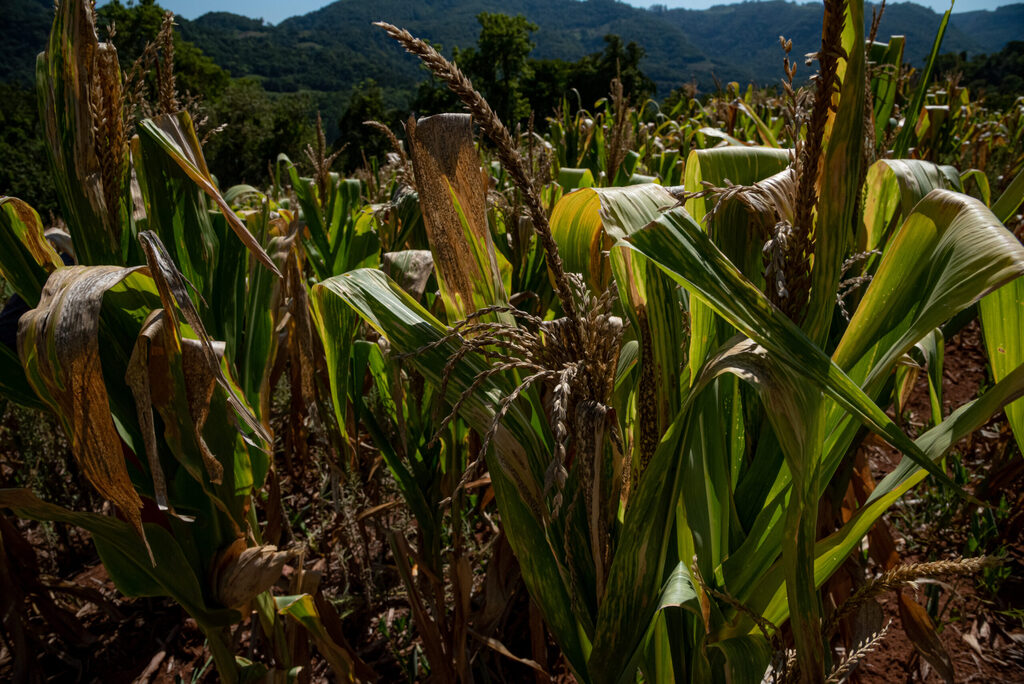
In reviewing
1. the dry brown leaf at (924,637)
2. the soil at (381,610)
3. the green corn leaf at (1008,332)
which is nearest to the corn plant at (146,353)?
the soil at (381,610)

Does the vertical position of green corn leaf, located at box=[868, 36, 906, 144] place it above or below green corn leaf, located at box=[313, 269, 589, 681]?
above

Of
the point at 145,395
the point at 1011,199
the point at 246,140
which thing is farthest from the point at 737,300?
the point at 246,140

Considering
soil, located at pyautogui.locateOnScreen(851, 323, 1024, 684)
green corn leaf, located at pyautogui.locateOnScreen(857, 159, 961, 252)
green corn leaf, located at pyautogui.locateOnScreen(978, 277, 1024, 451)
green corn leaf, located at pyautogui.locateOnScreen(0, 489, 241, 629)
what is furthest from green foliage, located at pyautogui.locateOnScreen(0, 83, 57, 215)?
green corn leaf, located at pyautogui.locateOnScreen(978, 277, 1024, 451)

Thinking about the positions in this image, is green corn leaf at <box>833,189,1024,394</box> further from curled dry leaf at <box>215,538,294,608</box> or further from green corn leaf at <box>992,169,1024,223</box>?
curled dry leaf at <box>215,538,294,608</box>

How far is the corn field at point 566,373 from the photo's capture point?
2.15ft

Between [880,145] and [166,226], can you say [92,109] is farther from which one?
[880,145]

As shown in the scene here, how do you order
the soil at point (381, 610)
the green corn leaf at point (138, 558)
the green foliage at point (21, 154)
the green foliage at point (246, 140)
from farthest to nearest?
the green foliage at point (246, 140)
the green foliage at point (21, 154)
the soil at point (381, 610)
the green corn leaf at point (138, 558)

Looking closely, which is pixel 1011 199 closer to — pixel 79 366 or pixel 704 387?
pixel 704 387

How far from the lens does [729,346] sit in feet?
2.40

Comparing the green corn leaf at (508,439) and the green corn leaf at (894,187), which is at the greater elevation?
the green corn leaf at (894,187)

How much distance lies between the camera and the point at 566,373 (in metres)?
0.61

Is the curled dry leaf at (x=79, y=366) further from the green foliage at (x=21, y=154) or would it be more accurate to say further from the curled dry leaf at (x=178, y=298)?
the green foliage at (x=21, y=154)

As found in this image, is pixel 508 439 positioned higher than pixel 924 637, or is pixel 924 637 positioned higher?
pixel 508 439

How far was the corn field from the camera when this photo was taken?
0.65 meters
